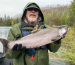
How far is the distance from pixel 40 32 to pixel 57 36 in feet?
1.44

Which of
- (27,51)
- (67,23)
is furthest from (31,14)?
(67,23)

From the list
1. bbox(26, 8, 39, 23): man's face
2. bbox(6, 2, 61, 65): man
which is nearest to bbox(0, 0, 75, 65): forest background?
bbox(6, 2, 61, 65): man

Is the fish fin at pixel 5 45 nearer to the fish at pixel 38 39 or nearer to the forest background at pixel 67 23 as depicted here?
the fish at pixel 38 39

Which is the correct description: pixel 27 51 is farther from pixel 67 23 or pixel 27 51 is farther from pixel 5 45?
pixel 67 23

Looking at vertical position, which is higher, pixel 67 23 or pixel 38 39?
pixel 38 39

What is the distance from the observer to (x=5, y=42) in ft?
6.30

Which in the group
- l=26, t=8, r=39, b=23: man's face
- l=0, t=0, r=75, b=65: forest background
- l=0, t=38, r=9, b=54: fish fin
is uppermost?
l=26, t=8, r=39, b=23: man's face

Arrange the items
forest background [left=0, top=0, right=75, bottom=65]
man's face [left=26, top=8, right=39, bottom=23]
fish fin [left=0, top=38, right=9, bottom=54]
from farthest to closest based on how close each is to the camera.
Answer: forest background [left=0, top=0, right=75, bottom=65] → man's face [left=26, top=8, right=39, bottom=23] → fish fin [left=0, top=38, right=9, bottom=54]

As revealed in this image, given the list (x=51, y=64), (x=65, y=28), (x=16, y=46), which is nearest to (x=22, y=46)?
(x=16, y=46)

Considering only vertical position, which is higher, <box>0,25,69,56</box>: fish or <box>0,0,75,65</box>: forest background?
<box>0,25,69,56</box>: fish

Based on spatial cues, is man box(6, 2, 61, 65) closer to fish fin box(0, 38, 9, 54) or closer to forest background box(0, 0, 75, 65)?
fish fin box(0, 38, 9, 54)

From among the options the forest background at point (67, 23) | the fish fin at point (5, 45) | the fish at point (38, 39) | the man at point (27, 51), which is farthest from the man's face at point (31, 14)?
the forest background at point (67, 23)

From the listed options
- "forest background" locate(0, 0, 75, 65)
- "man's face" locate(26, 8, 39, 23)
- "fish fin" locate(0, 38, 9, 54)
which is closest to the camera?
"fish fin" locate(0, 38, 9, 54)

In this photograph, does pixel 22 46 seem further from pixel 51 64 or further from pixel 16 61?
pixel 51 64
